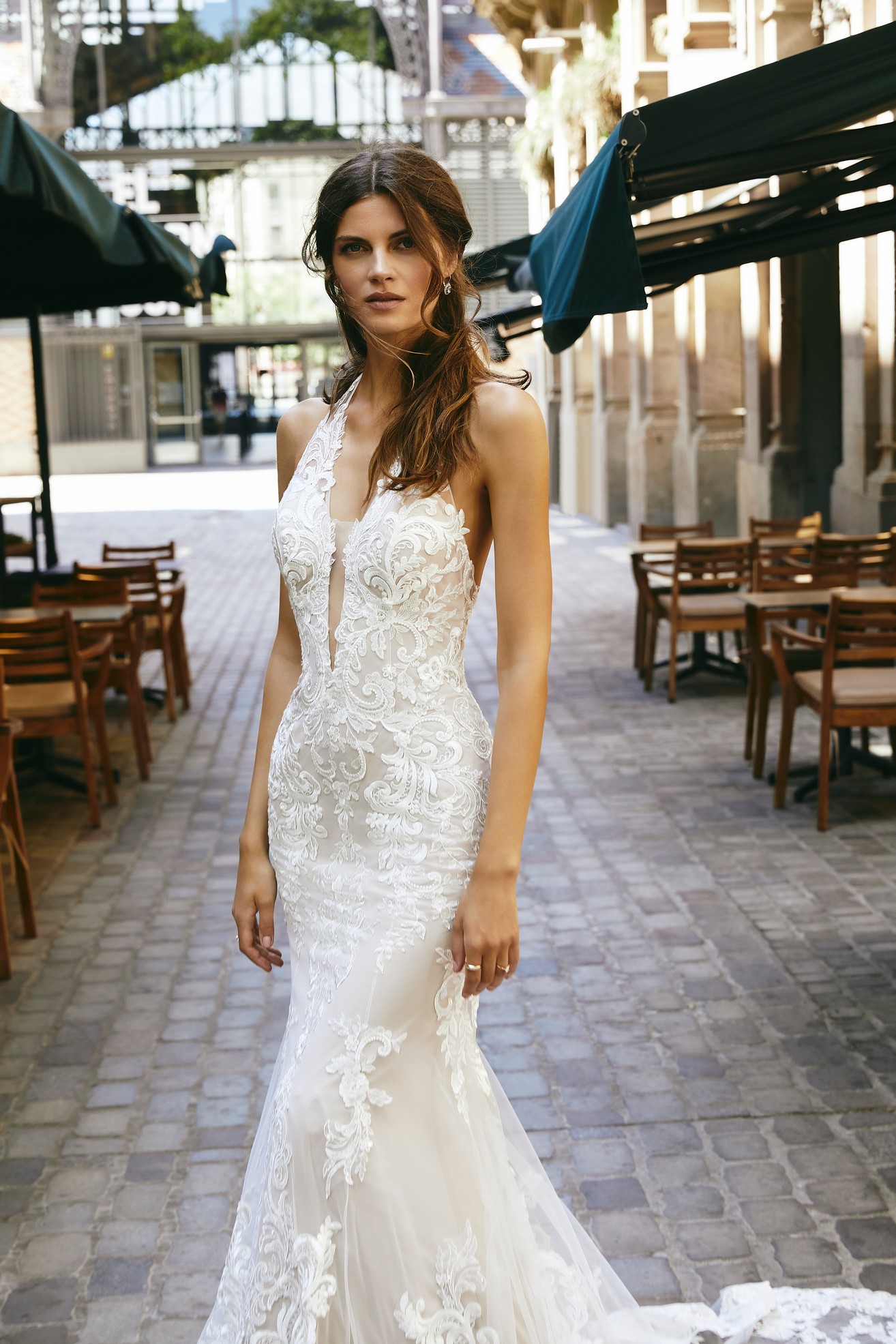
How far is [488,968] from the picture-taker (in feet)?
7.95

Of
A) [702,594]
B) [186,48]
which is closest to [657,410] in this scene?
[702,594]

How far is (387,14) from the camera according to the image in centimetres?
3969

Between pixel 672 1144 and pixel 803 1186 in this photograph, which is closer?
pixel 803 1186

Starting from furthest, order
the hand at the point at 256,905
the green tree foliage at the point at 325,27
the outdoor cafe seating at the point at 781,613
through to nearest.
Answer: the green tree foliage at the point at 325,27, the outdoor cafe seating at the point at 781,613, the hand at the point at 256,905

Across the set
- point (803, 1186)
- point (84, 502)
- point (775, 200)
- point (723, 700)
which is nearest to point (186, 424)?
point (84, 502)

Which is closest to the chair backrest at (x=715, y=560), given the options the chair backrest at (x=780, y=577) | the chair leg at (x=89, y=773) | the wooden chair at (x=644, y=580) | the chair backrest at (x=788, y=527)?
the wooden chair at (x=644, y=580)

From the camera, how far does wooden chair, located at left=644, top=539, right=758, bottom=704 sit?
10.4 metres

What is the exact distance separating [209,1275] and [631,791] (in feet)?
16.5

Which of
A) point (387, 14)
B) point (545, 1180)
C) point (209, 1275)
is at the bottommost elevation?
point (209, 1275)

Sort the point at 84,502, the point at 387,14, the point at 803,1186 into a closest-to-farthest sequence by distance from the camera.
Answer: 1. the point at 803,1186
2. the point at 84,502
3. the point at 387,14

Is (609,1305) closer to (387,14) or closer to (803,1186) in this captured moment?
(803,1186)

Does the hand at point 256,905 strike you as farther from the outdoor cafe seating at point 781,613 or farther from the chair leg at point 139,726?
the chair leg at point 139,726

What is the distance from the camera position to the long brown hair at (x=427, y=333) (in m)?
2.49

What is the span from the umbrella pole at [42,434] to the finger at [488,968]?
31.3 ft
